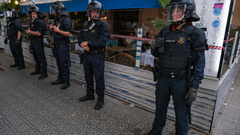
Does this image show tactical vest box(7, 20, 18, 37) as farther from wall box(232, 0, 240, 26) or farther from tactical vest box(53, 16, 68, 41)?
wall box(232, 0, 240, 26)

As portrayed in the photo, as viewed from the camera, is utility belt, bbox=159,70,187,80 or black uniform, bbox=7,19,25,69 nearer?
utility belt, bbox=159,70,187,80

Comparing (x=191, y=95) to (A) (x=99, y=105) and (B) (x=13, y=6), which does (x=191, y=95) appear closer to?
(A) (x=99, y=105)

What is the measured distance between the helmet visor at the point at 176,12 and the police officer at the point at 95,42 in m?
1.44

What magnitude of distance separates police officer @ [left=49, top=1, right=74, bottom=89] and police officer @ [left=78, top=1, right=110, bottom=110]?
2.88 ft

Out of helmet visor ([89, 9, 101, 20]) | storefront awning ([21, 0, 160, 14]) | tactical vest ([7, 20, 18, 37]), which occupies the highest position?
storefront awning ([21, 0, 160, 14])

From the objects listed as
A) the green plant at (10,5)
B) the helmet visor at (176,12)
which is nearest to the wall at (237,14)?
the helmet visor at (176,12)

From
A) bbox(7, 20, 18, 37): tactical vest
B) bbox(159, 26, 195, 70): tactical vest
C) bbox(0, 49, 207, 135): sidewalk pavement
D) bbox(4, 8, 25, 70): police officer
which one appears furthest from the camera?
bbox(7, 20, 18, 37): tactical vest

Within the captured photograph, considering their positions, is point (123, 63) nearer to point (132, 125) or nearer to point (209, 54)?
point (132, 125)

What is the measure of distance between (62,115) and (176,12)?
2772mm

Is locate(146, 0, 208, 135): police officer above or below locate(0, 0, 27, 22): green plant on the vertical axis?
below

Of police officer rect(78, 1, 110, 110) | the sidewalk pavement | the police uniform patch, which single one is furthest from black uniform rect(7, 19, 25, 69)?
the police uniform patch

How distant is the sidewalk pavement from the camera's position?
2818mm

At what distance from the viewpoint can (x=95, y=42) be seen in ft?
10.5

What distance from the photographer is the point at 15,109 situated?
11.2 ft
